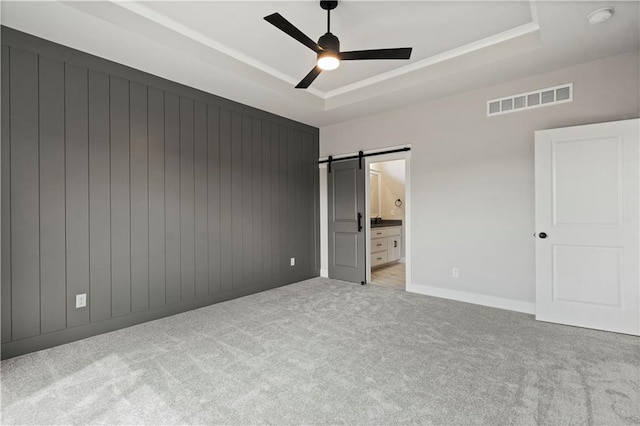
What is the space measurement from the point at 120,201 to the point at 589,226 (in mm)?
4662

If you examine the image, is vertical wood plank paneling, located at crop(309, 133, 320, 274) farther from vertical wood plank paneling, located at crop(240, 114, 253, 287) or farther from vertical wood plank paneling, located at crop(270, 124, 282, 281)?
vertical wood plank paneling, located at crop(240, 114, 253, 287)

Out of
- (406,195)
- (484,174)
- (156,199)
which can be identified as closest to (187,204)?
(156,199)

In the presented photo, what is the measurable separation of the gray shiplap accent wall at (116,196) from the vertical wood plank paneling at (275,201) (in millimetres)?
78

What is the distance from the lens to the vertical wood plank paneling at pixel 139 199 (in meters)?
3.26

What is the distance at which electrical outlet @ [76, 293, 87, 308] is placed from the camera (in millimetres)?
2886

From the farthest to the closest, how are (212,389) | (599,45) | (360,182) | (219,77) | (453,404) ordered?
(360,182) → (219,77) → (599,45) → (212,389) → (453,404)

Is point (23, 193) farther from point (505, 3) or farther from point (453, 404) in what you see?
point (505, 3)

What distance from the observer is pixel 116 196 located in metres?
3.14

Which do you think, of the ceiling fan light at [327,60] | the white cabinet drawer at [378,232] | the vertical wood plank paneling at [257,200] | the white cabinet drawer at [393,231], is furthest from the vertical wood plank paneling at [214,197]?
the white cabinet drawer at [393,231]

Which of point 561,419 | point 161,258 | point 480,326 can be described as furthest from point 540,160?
point 161,258

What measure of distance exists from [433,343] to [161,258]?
9.63ft

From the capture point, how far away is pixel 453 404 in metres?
1.88

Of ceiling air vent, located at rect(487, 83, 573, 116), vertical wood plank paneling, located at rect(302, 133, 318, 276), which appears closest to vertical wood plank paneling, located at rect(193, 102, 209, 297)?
vertical wood plank paneling, located at rect(302, 133, 318, 276)

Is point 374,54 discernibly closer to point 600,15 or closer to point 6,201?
point 600,15
